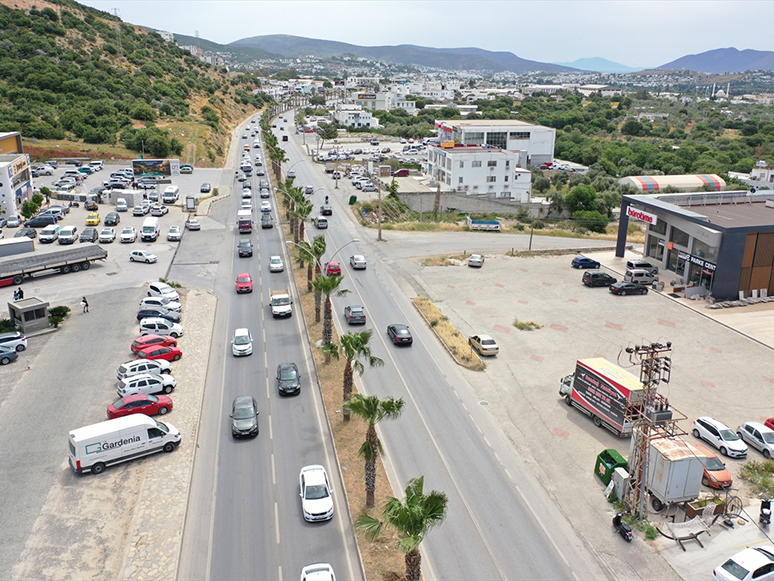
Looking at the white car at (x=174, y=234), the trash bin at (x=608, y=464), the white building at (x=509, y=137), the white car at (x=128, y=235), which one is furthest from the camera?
the white building at (x=509, y=137)

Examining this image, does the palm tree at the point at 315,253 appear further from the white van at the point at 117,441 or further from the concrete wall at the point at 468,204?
the concrete wall at the point at 468,204

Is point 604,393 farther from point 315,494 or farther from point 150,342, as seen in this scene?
point 150,342

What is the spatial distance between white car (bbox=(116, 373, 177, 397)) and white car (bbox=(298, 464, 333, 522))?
12833mm

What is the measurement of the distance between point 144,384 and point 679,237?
52512 mm

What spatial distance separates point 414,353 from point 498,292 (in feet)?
55.4

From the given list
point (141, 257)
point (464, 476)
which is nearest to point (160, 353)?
point (464, 476)

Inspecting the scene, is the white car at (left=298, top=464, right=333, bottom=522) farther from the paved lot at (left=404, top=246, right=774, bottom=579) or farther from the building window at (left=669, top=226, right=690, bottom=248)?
the building window at (left=669, top=226, right=690, bottom=248)

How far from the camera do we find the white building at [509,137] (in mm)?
141625

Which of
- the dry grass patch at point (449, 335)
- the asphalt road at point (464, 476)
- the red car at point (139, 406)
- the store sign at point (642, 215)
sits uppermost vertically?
the store sign at point (642, 215)

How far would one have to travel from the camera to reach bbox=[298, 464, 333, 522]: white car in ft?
85.1

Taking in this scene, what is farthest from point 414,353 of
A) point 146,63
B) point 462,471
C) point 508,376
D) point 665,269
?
point 146,63

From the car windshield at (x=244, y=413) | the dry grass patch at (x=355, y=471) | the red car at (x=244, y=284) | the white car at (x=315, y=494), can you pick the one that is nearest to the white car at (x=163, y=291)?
the red car at (x=244, y=284)

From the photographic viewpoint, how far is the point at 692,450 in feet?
93.2

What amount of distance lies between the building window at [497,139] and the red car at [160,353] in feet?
380
